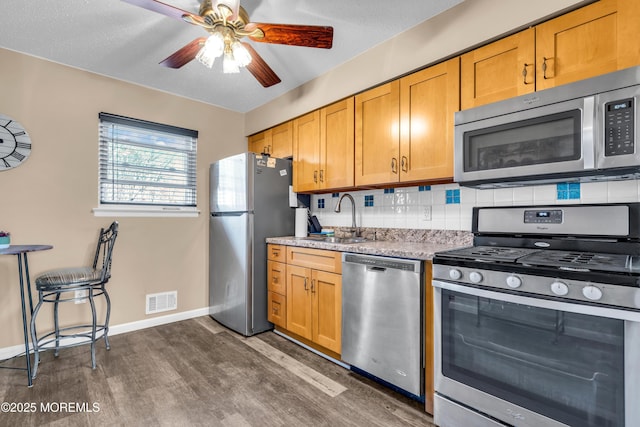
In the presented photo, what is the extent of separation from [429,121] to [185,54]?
1642mm

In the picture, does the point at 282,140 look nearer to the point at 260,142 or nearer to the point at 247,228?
the point at 260,142

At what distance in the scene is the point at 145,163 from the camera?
311 centimetres

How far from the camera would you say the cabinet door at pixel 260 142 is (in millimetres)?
3534

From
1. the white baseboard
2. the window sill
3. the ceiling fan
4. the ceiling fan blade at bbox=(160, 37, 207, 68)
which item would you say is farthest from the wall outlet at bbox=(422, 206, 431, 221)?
the white baseboard

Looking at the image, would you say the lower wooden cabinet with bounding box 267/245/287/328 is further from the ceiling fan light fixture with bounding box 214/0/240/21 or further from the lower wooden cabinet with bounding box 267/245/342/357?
the ceiling fan light fixture with bounding box 214/0/240/21

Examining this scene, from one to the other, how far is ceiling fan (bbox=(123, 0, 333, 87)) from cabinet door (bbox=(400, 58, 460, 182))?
72 cm

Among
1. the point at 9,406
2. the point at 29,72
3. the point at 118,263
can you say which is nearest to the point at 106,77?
the point at 29,72

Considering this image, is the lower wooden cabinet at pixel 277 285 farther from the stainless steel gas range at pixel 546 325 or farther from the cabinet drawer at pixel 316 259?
the stainless steel gas range at pixel 546 325

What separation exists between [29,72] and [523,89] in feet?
11.8

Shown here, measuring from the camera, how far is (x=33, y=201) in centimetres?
251

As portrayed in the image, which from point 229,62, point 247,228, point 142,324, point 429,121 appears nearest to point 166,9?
point 229,62

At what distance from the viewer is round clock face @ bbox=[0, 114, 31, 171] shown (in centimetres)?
238

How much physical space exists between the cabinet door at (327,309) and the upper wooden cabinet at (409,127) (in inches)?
32.2

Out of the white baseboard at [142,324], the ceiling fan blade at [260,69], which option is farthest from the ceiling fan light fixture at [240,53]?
the white baseboard at [142,324]
